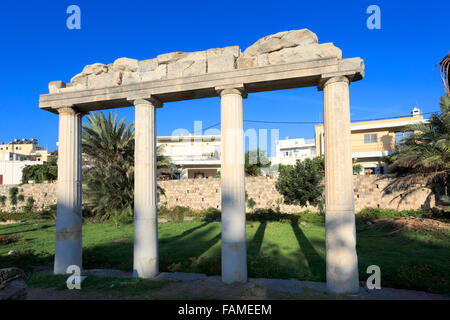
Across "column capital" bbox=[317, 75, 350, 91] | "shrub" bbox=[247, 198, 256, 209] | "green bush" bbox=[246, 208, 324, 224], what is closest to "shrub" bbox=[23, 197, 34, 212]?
"shrub" bbox=[247, 198, 256, 209]

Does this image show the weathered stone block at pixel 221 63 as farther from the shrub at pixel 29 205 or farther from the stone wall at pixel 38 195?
the shrub at pixel 29 205

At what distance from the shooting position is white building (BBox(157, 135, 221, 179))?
3616cm

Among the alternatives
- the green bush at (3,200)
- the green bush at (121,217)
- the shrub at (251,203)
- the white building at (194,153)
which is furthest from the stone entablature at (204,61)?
the white building at (194,153)

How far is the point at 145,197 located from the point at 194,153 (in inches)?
1391

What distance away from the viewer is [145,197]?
21.6 feet

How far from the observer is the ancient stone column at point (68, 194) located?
6.81 meters

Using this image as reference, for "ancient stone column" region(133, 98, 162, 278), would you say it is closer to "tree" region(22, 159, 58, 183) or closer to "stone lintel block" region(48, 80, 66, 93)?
"stone lintel block" region(48, 80, 66, 93)

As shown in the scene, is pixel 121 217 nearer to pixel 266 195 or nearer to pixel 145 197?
pixel 266 195

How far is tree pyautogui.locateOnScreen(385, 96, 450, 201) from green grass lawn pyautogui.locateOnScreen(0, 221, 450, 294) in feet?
14.0

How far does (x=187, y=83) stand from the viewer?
6.37 meters

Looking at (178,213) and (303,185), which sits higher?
(303,185)

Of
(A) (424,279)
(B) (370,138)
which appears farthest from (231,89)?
(B) (370,138)
